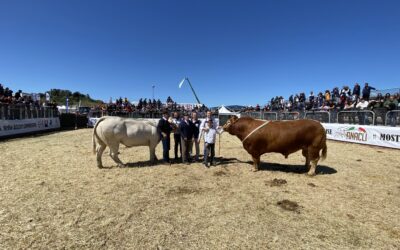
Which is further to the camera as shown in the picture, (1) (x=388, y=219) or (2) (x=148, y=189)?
(2) (x=148, y=189)

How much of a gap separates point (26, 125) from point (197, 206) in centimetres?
1778

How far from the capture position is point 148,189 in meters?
5.59

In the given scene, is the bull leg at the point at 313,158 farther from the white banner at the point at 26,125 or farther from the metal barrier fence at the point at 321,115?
the white banner at the point at 26,125

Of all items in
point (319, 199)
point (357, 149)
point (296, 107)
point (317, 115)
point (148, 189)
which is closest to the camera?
point (319, 199)

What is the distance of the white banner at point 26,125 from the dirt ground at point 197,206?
9.35 m

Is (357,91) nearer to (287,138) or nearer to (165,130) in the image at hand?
(287,138)

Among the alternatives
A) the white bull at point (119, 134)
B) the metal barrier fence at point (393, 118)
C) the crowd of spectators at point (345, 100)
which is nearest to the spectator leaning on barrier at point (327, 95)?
the crowd of spectators at point (345, 100)

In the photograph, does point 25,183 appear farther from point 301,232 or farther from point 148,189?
point 301,232

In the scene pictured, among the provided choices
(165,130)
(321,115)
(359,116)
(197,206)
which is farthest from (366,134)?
(197,206)

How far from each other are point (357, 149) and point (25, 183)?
488 inches

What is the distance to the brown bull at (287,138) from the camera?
22.2ft

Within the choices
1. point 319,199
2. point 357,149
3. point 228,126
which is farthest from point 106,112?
point 319,199

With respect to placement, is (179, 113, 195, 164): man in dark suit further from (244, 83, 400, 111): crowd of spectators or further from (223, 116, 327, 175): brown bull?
(244, 83, 400, 111): crowd of spectators

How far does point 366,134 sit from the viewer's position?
1216 cm
